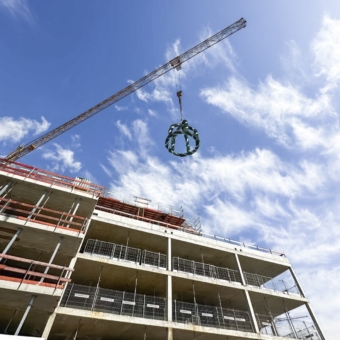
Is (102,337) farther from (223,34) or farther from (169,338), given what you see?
(223,34)

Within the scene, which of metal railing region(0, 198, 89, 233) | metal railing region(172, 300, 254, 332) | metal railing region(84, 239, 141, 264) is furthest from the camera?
metal railing region(84, 239, 141, 264)

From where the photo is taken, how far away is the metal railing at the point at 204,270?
17.5m

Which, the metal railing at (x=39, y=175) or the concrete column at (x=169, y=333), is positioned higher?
the metal railing at (x=39, y=175)

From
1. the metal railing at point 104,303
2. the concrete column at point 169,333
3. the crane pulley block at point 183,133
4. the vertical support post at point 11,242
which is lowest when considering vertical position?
the concrete column at point 169,333

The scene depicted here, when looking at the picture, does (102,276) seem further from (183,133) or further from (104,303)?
(183,133)

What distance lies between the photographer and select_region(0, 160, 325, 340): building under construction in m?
10.8

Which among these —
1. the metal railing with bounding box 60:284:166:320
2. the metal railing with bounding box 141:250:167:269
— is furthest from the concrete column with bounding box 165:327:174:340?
the metal railing with bounding box 141:250:167:269

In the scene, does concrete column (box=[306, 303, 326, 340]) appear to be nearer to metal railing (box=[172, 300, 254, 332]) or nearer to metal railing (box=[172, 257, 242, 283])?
metal railing (box=[172, 300, 254, 332])

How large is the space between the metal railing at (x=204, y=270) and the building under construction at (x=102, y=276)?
9 cm

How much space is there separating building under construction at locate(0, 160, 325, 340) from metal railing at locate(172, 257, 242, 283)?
9 cm

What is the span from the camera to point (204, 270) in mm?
17625

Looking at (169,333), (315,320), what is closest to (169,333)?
(169,333)

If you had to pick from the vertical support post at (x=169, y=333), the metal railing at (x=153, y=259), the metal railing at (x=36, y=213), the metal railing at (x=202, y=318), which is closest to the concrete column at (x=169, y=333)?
the vertical support post at (x=169, y=333)

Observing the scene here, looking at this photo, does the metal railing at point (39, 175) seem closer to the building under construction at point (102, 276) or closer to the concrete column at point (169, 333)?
the building under construction at point (102, 276)
